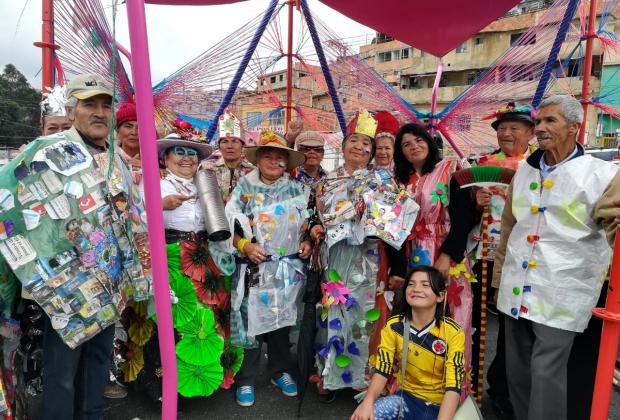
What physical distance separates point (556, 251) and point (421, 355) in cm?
78

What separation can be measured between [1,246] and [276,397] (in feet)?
6.18

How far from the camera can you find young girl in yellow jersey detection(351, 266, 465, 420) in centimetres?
199

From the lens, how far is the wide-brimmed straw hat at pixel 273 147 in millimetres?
2719

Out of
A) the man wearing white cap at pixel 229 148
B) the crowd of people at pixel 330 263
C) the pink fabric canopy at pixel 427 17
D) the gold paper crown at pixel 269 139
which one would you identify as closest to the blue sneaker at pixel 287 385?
the crowd of people at pixel 330 263

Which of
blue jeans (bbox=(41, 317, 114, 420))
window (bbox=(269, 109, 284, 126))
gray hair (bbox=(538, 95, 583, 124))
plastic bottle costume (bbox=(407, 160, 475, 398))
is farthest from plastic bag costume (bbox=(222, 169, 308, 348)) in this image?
window (bbox=(269, 109, 284, 126))

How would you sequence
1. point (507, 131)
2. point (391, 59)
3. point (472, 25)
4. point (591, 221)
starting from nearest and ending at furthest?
point (591, 221)
point (507, 131)
point (472, 25)
point (391, 59)

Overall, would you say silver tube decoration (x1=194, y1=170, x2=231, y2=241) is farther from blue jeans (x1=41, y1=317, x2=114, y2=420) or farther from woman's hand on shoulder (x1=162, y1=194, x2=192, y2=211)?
blue jeans (x1=41, y1=317, x2=114, y2=420)

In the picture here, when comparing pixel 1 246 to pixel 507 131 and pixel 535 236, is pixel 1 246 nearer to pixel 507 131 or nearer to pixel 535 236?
pixel 535 236

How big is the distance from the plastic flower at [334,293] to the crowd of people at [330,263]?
1 cm

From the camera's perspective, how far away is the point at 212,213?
248 cm

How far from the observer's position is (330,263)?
8.64 feet

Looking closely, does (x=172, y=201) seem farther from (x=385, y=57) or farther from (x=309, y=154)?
(x=385, y=57)

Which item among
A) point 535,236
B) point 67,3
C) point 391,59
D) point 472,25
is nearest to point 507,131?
point 535,236

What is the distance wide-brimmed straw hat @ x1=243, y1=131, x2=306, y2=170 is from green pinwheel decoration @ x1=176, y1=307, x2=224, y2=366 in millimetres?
1060
